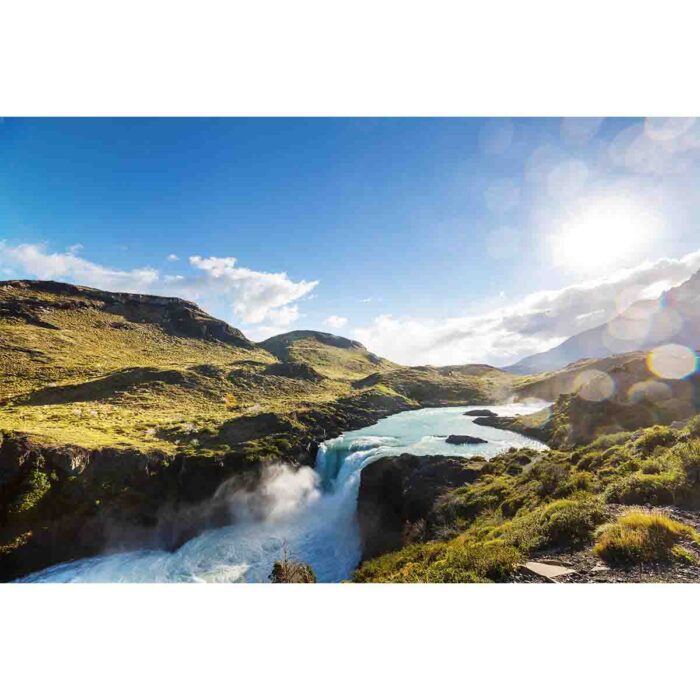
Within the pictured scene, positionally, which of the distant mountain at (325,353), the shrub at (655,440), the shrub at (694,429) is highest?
the distant mountain at (325,353)

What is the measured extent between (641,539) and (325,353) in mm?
120059

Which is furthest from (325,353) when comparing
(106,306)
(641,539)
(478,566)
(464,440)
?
(641,539)

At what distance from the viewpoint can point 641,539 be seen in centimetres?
659

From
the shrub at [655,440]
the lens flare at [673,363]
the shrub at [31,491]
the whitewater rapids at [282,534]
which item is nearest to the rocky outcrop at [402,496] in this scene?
the whitewater rapids at [282,534]

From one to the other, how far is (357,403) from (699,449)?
1829 inches

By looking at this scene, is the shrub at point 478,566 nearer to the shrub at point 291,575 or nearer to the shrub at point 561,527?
the shrub at point 561,527

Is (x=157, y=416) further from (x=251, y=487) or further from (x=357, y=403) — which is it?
(x=357, y=403)

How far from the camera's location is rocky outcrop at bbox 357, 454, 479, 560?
1675 centimetres

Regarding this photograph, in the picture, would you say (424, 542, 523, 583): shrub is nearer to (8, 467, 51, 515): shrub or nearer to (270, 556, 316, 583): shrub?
(270, 556, 316, 583): shrub

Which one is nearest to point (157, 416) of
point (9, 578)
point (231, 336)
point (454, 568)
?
point (9, 578)

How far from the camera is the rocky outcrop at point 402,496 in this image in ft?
55.0

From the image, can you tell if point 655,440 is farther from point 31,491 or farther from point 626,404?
point 31,491

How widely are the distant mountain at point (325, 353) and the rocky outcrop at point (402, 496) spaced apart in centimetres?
7306

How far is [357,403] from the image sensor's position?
54.4m
